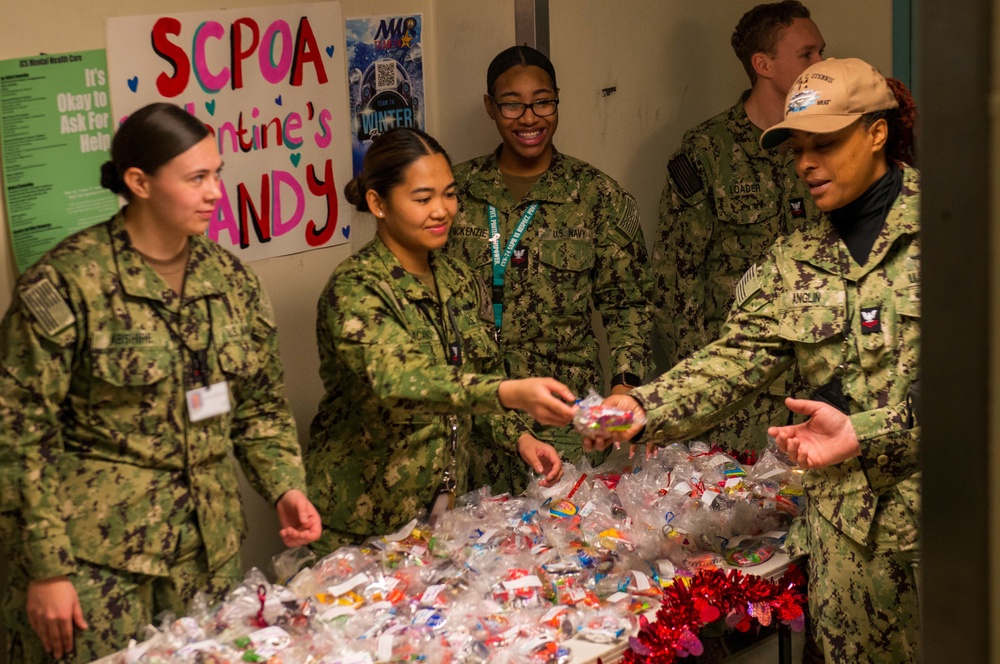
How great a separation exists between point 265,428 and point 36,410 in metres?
0.59

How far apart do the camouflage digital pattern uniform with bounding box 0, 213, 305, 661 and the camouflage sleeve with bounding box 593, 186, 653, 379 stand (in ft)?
4.89

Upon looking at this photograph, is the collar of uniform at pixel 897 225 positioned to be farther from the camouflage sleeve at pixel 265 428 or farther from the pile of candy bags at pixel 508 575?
the camouflage sleeve at pixel 265 428

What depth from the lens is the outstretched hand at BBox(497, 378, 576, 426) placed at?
2693 millimetres

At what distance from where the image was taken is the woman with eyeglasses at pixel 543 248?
3.85m

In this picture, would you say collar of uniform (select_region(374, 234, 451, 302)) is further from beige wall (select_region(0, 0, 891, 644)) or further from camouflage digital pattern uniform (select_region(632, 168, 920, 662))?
beige wall (select_region(0, 0, 891, 644))

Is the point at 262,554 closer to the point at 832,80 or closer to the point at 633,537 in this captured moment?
the point at 633,537

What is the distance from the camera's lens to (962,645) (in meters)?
1.14

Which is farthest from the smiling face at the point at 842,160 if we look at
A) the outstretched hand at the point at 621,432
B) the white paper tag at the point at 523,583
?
the white paper tag at the point at 523,583

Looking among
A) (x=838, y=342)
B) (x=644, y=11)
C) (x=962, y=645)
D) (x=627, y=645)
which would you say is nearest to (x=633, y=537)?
(x=627, y=645)

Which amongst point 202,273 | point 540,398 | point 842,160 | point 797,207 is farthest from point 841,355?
point 797,207

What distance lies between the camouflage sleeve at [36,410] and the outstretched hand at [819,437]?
1.57 meters

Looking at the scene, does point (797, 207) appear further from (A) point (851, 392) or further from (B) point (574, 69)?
(A) point (851, 392)

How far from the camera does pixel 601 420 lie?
2721mm

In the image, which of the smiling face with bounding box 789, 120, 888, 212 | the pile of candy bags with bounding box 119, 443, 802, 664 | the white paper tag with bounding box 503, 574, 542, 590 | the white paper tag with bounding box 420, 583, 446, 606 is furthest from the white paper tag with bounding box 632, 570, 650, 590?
the smiling face with bounding box 789, 120, 888, 212
